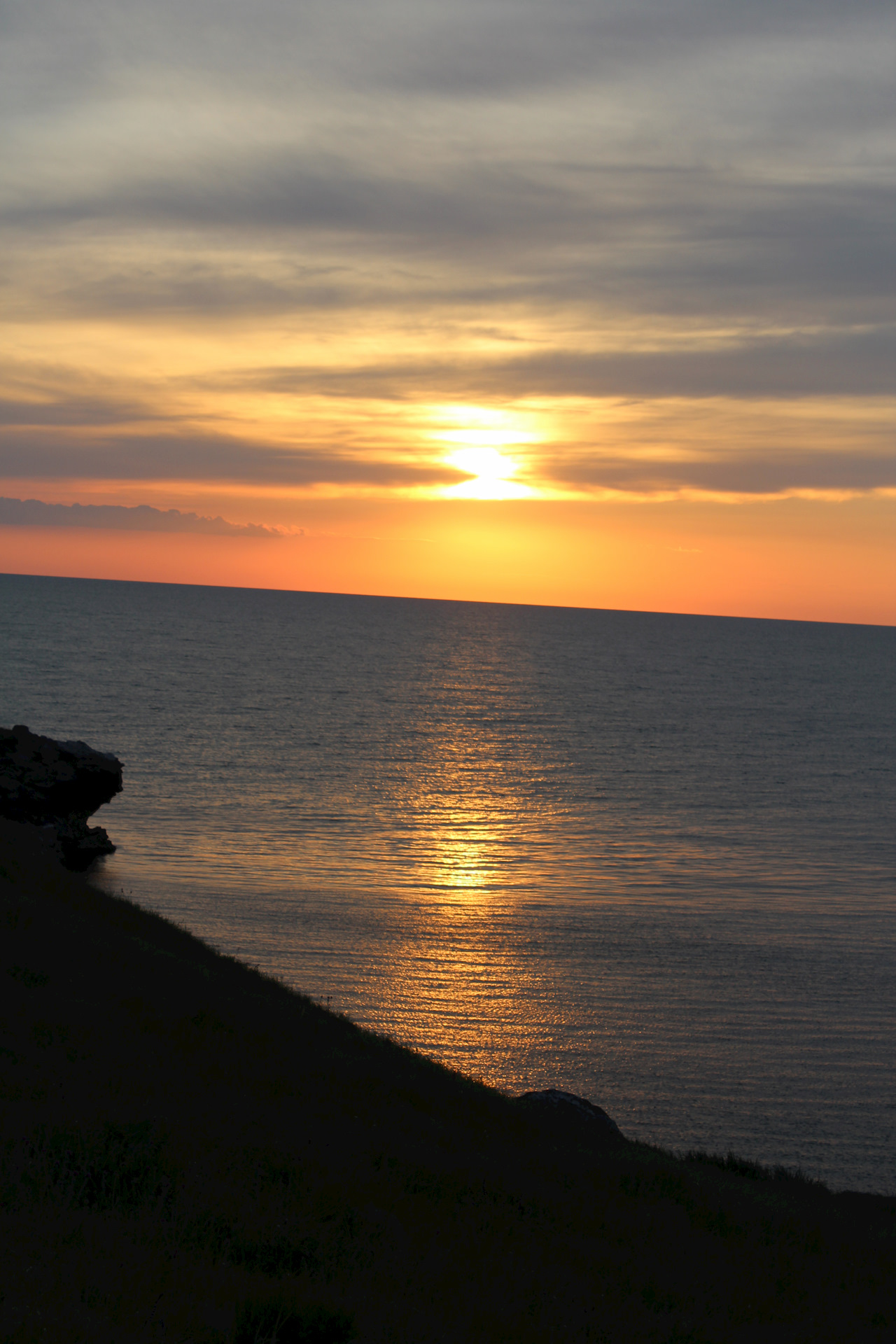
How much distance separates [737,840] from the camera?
47.4m

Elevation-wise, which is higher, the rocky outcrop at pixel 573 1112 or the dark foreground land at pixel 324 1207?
the dark foreground land at pixel 324 1207

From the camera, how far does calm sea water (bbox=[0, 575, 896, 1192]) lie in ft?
71.8

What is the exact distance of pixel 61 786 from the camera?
3672cm

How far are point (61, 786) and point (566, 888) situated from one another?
65.1 feet

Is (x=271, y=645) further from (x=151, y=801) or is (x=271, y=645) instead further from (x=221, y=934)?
(x=221, y=934)

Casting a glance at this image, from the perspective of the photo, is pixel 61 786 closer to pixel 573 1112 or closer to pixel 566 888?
pixel 566 888

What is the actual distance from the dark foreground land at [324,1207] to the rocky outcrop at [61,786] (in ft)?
70.7

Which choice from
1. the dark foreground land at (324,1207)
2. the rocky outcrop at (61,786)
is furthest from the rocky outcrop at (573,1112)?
the rocky outcrop at (61,786)

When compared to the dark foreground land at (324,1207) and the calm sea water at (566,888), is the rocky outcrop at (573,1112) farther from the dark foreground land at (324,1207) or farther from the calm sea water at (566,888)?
the calm sea water at (566,888)

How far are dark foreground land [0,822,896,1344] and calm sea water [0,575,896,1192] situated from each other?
6.97m

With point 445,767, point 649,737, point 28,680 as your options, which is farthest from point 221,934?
point 28,680

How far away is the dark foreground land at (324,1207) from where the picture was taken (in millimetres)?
6770

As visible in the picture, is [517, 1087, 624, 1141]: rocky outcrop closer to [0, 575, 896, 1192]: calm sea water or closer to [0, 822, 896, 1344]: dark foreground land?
[0, 822, 896, 1344]: dark foreground land

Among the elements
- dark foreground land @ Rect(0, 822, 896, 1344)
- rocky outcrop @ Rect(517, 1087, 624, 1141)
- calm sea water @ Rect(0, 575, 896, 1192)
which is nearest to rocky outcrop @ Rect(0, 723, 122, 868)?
calm sea water @ Rect(0, 575, 896, 1192)
